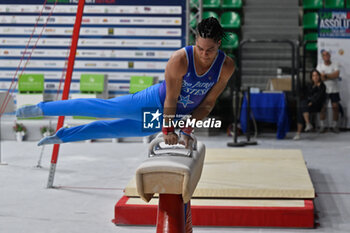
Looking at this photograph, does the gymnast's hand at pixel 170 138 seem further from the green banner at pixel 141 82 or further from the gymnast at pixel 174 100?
the green banner at pixel 141 82

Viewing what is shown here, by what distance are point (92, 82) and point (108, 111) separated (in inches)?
164

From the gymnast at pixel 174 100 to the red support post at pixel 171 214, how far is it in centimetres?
30

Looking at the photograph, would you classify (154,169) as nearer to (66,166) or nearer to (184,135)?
(184,135)

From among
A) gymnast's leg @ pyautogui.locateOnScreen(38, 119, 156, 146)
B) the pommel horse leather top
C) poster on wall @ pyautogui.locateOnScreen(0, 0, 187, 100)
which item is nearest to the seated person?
poster on wall @ pyautogui.locateOnScreen(0, 0, 187, 100)

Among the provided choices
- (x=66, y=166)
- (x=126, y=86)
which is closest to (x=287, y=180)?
(x=66, y=166)

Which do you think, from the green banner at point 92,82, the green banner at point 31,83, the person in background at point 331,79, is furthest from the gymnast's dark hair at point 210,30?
the person in background at point 331,79

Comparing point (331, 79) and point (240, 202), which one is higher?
point (331, 79)

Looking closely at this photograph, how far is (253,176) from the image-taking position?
4.28 meters

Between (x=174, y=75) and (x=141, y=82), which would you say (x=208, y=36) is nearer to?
(x=174, y=75)

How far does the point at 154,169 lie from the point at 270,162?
121 inches

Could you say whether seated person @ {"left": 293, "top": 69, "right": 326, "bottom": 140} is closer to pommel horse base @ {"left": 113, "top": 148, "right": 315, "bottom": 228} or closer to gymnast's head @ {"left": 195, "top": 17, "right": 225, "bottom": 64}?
pommel horse base @ {"left": 113, "top": 148, "right": 315, "bottom": 228}

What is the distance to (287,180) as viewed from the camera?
13.4ft

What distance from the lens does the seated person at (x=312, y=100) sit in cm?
838

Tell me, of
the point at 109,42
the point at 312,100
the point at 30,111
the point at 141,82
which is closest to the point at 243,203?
the point at 30,111
